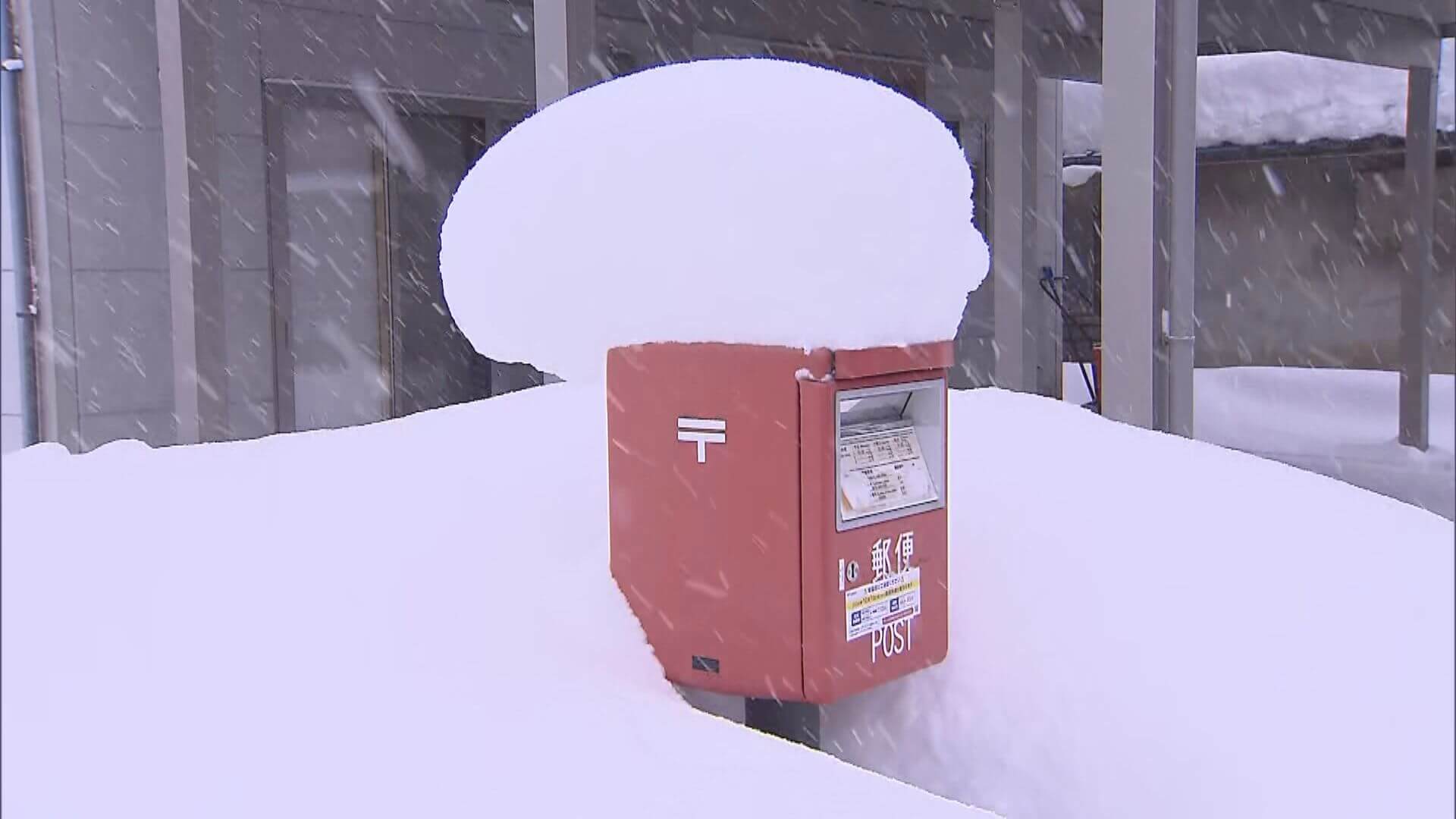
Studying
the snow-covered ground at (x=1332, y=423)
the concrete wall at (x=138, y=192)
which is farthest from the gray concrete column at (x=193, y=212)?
the snow-covered ground at (x=1332, y=423)

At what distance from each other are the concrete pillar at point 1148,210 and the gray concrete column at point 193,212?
14.2 ft

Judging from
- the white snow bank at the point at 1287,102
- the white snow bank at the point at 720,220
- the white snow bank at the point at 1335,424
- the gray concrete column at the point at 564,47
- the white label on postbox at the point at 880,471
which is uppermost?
the white snow bank at the point at 1287,102

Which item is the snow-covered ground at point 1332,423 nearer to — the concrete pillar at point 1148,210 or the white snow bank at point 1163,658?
the concrete pillar at point 1148,210

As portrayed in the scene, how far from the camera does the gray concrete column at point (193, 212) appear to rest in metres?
6.47

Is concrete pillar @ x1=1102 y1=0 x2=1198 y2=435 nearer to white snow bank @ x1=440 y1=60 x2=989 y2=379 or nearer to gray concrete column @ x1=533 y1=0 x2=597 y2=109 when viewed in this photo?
white snow bank @ x1=440 y1=60 x2=989 y2=379

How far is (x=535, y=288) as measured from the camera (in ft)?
8.58

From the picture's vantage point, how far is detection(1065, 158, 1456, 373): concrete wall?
16.0m

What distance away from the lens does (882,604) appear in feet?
8.39

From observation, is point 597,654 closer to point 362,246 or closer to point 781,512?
point 781,512

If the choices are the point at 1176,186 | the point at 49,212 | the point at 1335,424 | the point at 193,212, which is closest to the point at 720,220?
the point at 1176,186

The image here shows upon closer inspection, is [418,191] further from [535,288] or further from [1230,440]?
[1230,440]

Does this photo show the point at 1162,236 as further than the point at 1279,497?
Yes

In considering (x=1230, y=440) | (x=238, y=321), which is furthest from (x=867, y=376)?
(x=1230, y=440)

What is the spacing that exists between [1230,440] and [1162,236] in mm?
8543
